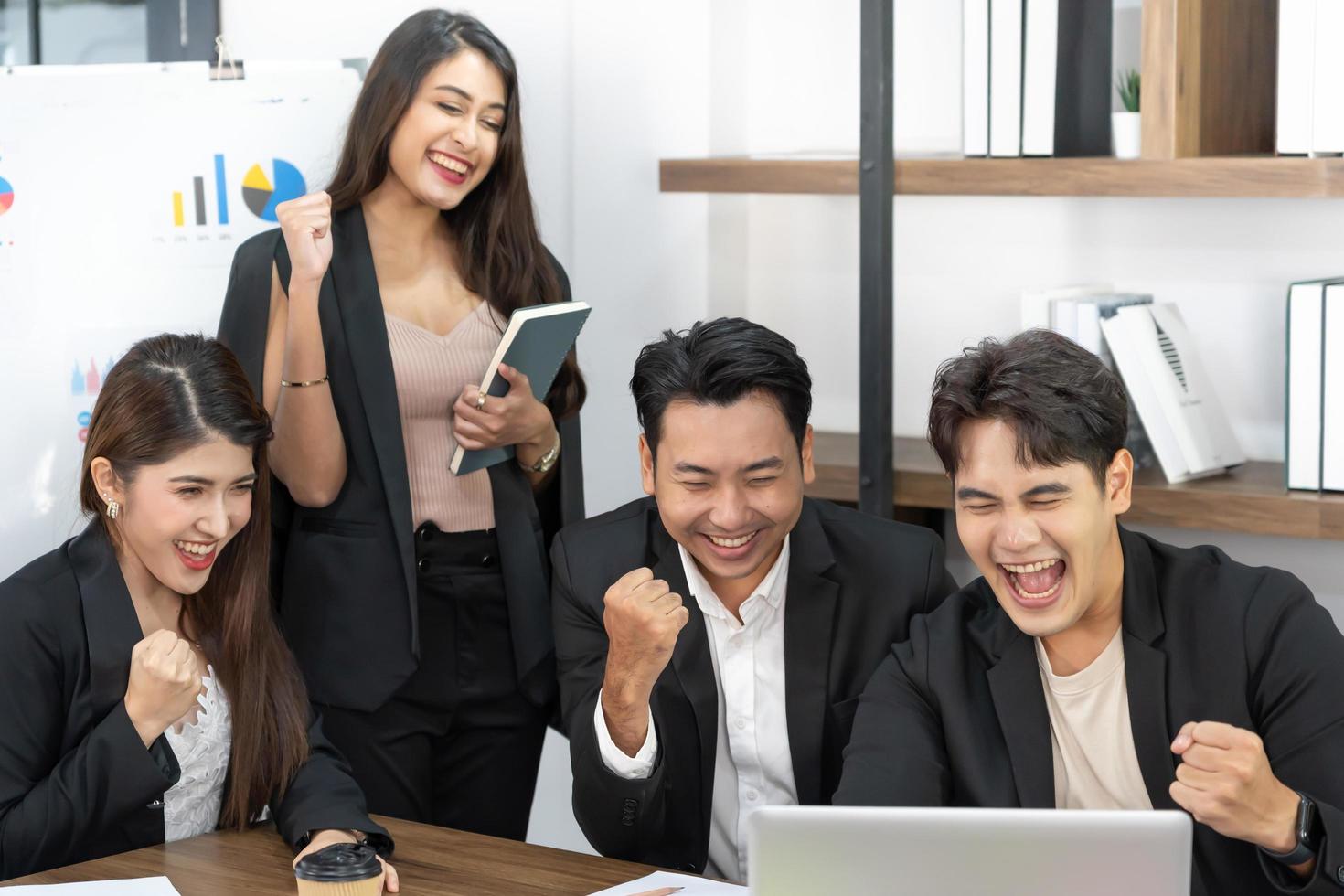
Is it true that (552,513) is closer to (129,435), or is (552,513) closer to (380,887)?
(129,435)

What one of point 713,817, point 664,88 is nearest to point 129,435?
point 713,817

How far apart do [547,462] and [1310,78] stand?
4.22 feet

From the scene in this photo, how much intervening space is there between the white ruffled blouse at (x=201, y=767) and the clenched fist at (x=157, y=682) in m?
0.09

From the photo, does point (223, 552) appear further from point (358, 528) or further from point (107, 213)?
point (107, 213)

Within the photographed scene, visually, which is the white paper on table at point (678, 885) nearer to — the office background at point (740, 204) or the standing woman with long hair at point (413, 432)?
the standing woman with long hair at point (413, 432)

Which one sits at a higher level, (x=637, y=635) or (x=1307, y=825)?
(x=637, y=635)

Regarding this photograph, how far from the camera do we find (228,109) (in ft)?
8.72

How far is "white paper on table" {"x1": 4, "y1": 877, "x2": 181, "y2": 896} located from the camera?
1674 millimetres

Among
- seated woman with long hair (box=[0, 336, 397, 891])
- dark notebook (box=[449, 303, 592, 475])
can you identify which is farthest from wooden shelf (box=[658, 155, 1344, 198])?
seated woman with long hair (box=[0, 336, 397, 891])

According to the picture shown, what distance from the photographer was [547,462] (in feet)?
8.21

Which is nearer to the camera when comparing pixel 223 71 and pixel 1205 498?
pixel 1205 498

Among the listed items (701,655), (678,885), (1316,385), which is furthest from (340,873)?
(1316,385)

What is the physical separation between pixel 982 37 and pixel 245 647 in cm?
150

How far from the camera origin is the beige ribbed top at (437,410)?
7.79ft
